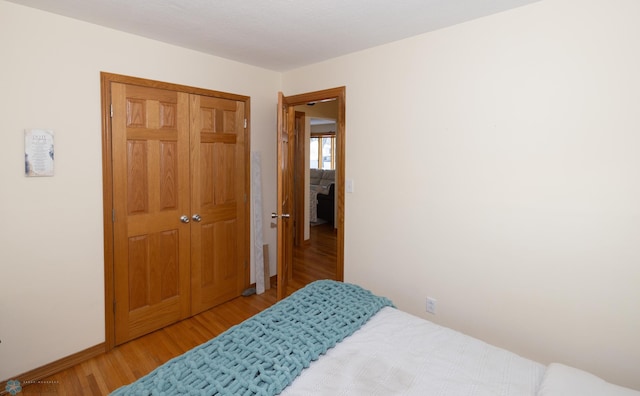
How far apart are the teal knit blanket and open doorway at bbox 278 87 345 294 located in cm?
137

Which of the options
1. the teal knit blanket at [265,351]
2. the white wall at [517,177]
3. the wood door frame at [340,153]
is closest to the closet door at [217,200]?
the wood door frame at [340,153]

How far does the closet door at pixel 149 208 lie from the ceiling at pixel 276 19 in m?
0.49

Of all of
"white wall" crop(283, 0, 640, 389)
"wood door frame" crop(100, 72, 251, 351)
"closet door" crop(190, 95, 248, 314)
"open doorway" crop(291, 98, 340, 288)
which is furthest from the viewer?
"open doorway" crop(291, 98, 340, 288)

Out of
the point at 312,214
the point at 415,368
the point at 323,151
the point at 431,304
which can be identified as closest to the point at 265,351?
the point at 415,368

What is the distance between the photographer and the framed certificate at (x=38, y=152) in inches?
81.4

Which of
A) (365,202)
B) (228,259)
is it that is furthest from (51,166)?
(365,202)

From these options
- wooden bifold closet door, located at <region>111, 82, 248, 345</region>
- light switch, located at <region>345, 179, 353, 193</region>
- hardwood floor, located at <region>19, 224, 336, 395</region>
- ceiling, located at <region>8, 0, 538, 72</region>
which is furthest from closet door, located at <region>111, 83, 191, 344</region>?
light switch, located at <region>345, 179, 353, 193</region>

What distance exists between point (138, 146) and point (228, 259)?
1.37 m

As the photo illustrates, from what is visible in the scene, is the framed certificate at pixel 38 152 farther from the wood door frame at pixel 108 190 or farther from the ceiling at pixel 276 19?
the ceiling at pixel 276 19

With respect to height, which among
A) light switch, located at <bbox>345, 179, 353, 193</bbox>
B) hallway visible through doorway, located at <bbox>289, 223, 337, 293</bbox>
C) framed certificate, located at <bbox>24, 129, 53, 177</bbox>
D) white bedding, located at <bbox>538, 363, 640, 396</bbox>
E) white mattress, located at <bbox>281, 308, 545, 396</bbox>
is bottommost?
hallway visible through doorway, located at <bbox>289, 223, 337, 293</bbox>

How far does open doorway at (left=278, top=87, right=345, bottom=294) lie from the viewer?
3109 millimetres

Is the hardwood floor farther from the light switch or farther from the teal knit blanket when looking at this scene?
the light switch

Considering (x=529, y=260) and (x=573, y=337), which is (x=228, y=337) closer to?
(x=529, y=260)

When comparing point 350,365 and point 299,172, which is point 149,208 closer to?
point 350,365
